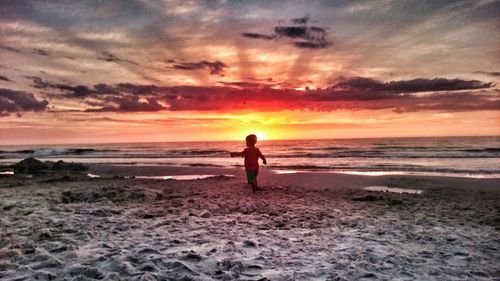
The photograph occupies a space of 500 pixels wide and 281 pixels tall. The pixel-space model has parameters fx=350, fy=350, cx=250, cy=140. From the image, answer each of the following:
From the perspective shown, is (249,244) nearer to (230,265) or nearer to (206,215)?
(230,265)

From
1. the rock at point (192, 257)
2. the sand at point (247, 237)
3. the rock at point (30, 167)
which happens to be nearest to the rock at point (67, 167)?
the rock at point (30, 167)

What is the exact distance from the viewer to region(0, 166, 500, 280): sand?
427 centimetres

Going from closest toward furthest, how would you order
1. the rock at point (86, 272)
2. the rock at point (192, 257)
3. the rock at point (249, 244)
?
1. the rock at point (86, 272)
2. the rock at point (192, 257)
3. the rock at point (249, 244)

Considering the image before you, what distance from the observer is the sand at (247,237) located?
168 inches

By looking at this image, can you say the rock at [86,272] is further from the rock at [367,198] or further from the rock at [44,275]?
the rock at [367,198]

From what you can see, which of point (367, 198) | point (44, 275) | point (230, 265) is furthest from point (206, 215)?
point (367, 198)

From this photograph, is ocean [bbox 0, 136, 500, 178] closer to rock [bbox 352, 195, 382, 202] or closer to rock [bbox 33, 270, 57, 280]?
rock [bbox 352, 195, 382, 202]

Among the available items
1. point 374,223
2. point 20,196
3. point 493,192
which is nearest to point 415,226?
point 374,223

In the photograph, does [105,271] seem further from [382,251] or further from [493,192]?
[493,192]

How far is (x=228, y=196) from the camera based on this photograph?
10.1m

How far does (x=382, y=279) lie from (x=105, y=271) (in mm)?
3256

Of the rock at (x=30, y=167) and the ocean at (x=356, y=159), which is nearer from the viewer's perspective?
the rock at (x=30, y=167)

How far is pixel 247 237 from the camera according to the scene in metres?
5.73

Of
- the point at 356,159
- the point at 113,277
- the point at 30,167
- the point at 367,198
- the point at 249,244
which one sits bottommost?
the point at 356,159
